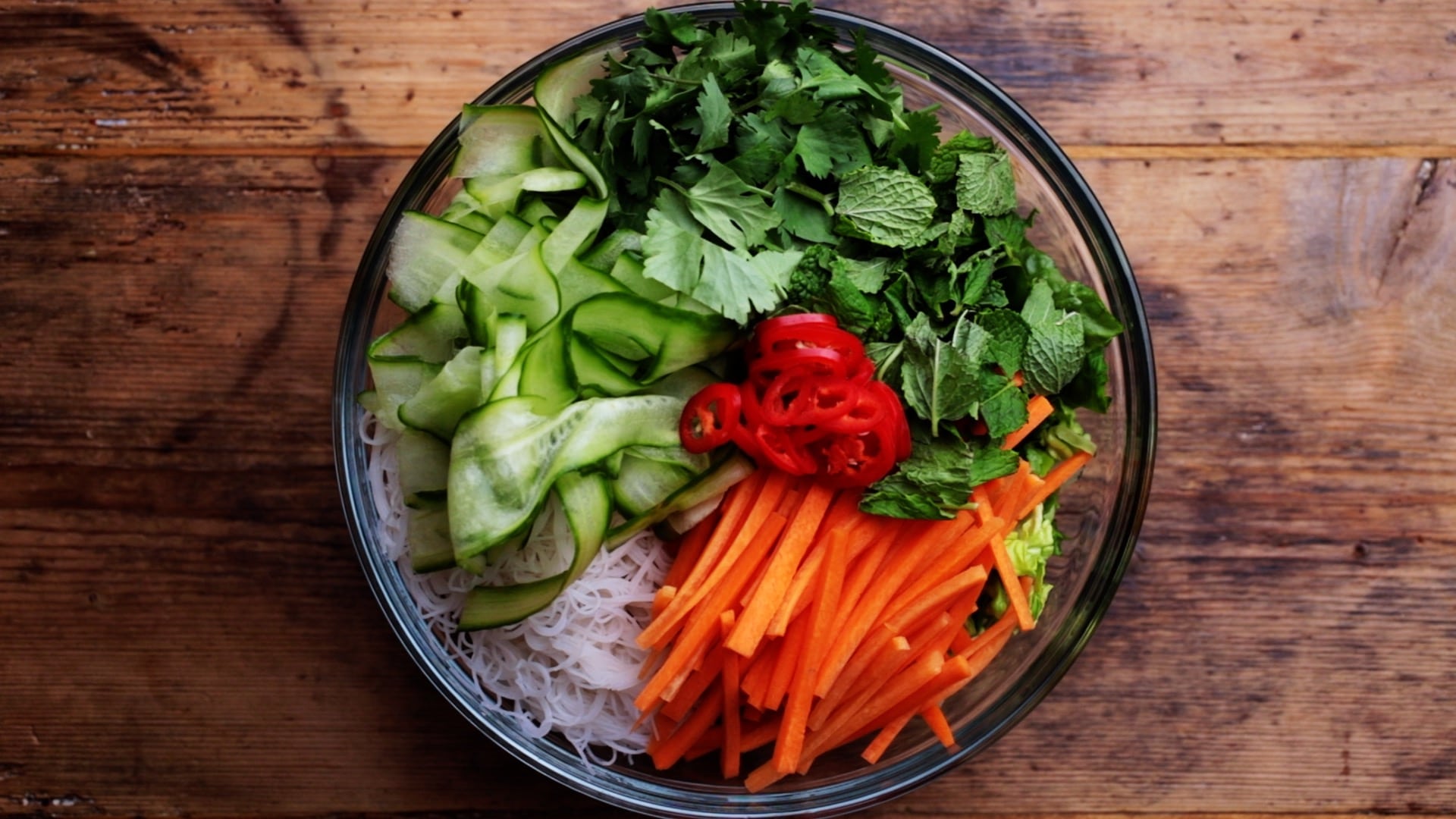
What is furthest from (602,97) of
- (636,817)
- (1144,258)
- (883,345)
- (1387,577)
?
(1387,577)

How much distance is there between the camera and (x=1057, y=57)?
2166 millimetres

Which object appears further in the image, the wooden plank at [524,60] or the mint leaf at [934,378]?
the wooden plank at [524,60]

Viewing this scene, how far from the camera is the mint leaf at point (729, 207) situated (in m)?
1.62

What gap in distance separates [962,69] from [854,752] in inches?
51.7

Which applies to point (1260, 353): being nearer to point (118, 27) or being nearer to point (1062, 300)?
point (1062, 300)

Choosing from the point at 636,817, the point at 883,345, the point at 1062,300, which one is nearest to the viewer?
the point at 883,345

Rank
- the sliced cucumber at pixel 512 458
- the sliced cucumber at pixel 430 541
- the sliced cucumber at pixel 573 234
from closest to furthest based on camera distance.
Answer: the sliced cucumber at pixel 512 458, the sliced cucumber at pixel 573 234, the sliced cucumber at pixel 430 541

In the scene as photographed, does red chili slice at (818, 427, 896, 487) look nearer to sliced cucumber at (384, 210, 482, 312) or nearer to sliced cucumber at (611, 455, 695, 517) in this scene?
sliced cucumber at (611, 455, 695, 517)

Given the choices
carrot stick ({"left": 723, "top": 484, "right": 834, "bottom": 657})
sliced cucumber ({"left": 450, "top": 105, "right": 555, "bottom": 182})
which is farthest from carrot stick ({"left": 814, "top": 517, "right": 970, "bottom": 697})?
sliced cucumber ({"left": 450, "top": 105, "right": 555, "bottom": 182})

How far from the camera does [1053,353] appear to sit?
1.72 m

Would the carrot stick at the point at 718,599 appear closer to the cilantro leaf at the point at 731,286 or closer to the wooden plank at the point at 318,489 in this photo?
the cilantro leaf at the point at 731,286

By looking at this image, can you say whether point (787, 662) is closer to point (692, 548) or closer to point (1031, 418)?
point (692, 548)

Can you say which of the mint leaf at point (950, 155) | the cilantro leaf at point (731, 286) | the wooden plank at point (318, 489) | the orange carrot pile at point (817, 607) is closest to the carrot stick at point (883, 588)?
the orange carrot pile at point (817, 607)

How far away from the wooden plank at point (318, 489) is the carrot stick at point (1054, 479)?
442 millimetres
